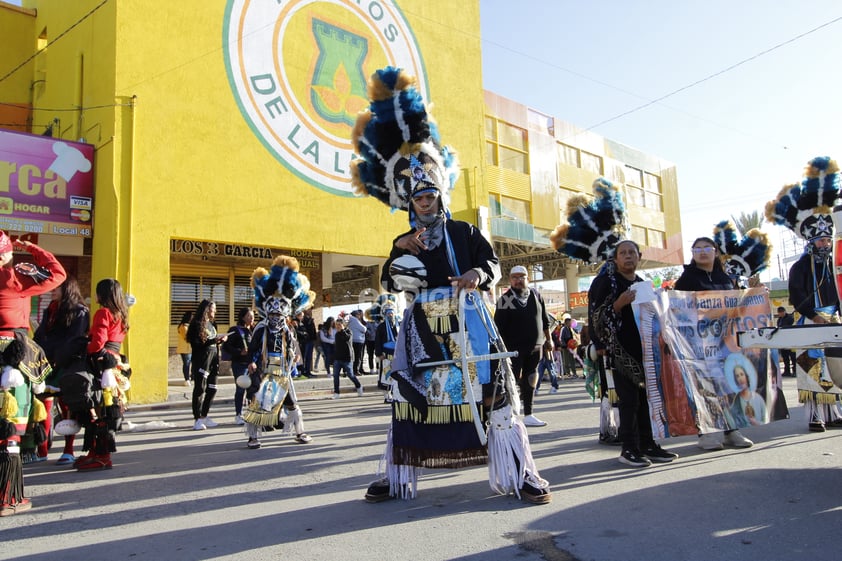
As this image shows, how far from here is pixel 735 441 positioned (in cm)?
Result: 566

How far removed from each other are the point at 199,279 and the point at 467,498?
48.5 ft

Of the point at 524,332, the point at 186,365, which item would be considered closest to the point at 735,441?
the point at 524,332

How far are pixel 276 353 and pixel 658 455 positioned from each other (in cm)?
421

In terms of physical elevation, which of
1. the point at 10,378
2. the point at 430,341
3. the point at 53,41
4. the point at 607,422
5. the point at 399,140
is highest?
the point at 53,41

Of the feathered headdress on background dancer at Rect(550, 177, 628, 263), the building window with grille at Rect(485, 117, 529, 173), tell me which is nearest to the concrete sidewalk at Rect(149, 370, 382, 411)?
the feathered headdress on background dancer at Rect(550, 177, 628, 263)

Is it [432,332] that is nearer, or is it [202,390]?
[432,332]

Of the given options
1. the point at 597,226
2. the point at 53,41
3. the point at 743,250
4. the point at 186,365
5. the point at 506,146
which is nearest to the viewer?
the point at 597,226

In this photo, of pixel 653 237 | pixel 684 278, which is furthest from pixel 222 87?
pixel 653 237

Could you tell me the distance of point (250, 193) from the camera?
47.0 ft

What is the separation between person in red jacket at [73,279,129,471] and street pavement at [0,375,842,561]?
0.72ft

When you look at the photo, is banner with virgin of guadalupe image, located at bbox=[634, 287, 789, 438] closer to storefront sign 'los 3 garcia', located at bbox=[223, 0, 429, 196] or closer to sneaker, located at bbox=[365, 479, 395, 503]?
sneaker, located at bbox=[365, 479, 395, 503]

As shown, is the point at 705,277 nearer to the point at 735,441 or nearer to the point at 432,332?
the point at 735,441

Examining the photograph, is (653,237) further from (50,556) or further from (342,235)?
(50,556)

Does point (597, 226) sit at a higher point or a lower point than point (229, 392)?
higher
